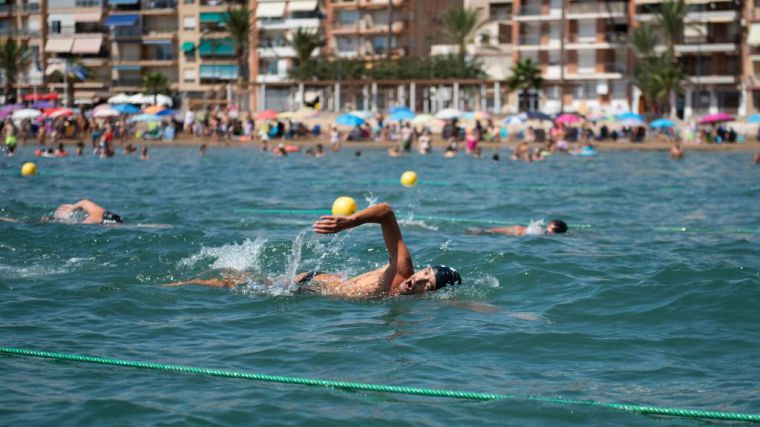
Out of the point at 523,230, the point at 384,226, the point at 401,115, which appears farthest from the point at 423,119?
the point at 384,226

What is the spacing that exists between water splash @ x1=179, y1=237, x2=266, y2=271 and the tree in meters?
56.8

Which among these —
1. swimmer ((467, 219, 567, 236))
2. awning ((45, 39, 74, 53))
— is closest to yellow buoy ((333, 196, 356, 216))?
swimmer ((467, 219, 567, 236))

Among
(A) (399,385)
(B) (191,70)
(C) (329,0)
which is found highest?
(C) (329,0)

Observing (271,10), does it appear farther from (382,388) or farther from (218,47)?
(382,388)

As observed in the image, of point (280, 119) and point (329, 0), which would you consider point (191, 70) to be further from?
point (280, 119)

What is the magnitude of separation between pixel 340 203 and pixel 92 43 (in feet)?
222

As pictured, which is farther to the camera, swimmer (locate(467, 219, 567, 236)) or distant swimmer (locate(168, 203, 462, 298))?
swimmer (locate(467, 219, 567, 236))

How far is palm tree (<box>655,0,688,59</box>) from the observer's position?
2255 inches

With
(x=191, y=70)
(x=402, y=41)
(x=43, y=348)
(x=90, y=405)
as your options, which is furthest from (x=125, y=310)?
(x=191, y=70)

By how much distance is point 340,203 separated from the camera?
9891 millimetres

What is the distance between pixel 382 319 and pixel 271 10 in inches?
2464

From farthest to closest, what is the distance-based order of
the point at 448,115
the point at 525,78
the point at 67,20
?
the point at 67,20 → the point at 525,78 → the point at 448,115

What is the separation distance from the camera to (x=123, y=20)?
7175cm

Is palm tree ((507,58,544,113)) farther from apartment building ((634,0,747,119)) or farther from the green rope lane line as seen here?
→ the green rope lane line
